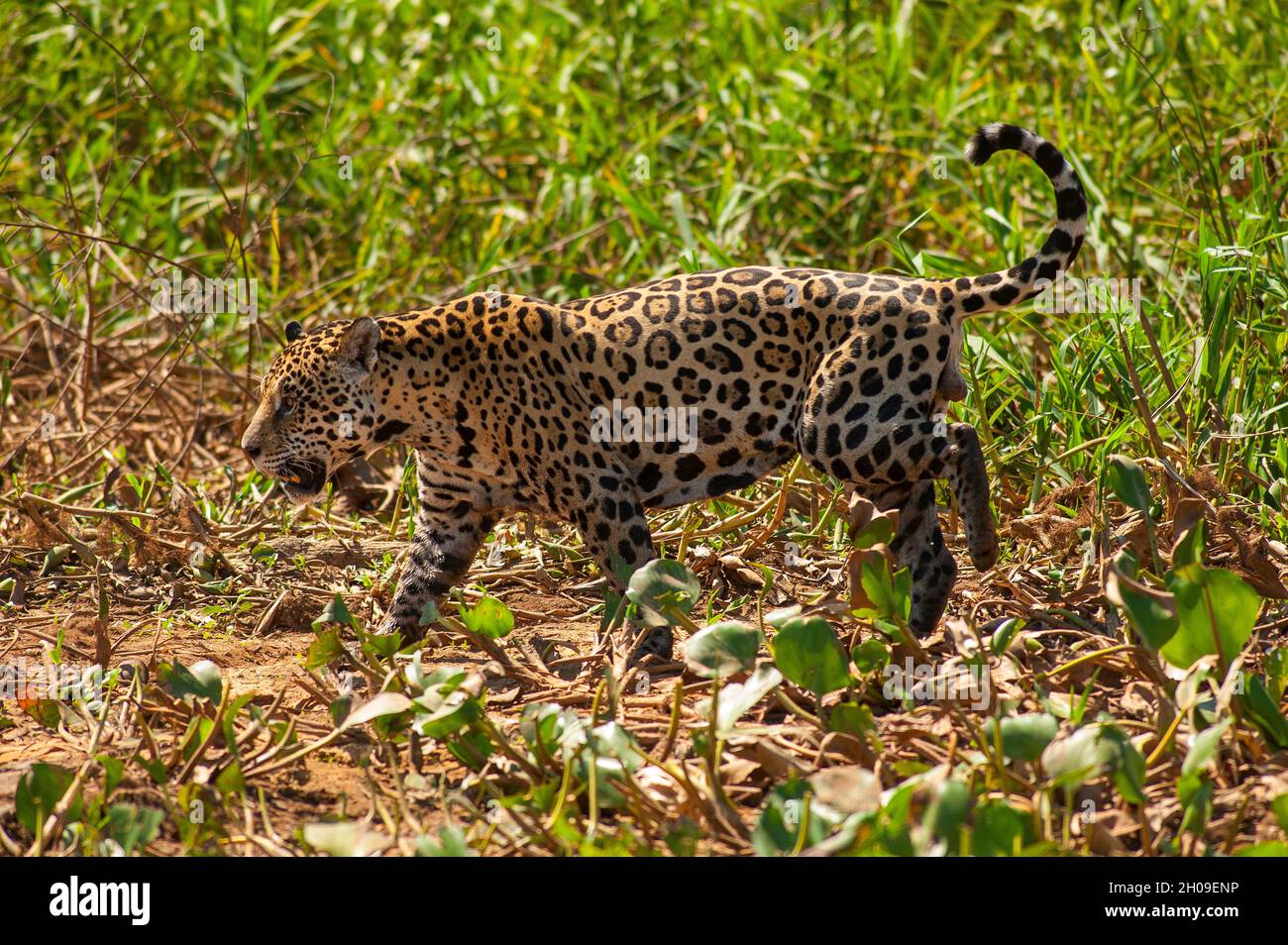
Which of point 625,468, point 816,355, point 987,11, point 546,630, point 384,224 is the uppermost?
point 987,11

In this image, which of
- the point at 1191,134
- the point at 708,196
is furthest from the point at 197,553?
the point at 1191,134

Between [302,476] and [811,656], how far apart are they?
2256 mm

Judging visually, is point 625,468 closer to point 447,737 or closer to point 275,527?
point 447,737

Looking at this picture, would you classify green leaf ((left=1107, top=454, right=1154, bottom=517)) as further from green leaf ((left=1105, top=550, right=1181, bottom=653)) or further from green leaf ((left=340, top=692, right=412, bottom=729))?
green leaf ((left=340, top=692, right=412, bottom=729))

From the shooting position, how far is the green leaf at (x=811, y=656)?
398 cm

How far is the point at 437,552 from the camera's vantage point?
5613 mm

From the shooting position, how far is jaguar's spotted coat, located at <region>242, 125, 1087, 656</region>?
5082mm

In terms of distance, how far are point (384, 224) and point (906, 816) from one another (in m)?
6.19

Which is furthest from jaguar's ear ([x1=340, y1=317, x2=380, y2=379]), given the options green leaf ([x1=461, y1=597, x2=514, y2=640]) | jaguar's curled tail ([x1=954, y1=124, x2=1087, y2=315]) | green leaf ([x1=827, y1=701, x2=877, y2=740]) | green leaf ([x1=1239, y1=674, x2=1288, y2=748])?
green leaf ([x1=1239, y1=674, x2=1288, y2=748])

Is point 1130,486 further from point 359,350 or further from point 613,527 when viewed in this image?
point 359,350

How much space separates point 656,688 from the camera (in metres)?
4.81

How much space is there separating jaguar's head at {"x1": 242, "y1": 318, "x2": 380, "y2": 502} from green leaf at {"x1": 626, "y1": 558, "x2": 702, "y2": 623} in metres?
1.51

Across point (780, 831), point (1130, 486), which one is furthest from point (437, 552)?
point (780, 831)

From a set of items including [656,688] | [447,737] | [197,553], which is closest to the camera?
[447,737]
